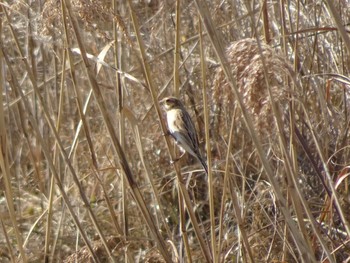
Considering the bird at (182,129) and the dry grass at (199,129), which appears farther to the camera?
the bird at (182,129)

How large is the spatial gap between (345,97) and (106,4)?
55.4 inches

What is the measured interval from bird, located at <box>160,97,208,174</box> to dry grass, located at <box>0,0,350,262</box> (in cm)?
10

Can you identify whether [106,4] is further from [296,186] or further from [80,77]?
[80,77]

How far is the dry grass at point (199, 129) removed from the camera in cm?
190

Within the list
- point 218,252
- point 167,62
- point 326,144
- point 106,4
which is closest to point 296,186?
point 218,252

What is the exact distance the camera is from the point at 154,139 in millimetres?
3902

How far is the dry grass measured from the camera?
1.90m

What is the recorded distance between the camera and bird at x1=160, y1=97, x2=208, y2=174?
293 cm

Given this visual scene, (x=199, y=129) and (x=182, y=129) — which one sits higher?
(x=182, y=129)

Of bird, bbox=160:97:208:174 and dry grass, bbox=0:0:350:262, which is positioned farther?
bird, bbox=160:97:208:174

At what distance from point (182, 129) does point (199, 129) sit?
737 millimetres

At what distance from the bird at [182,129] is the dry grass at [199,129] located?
10 cm

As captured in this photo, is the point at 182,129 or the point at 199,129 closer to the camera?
the point at 182,129

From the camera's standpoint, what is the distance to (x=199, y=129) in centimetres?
371
